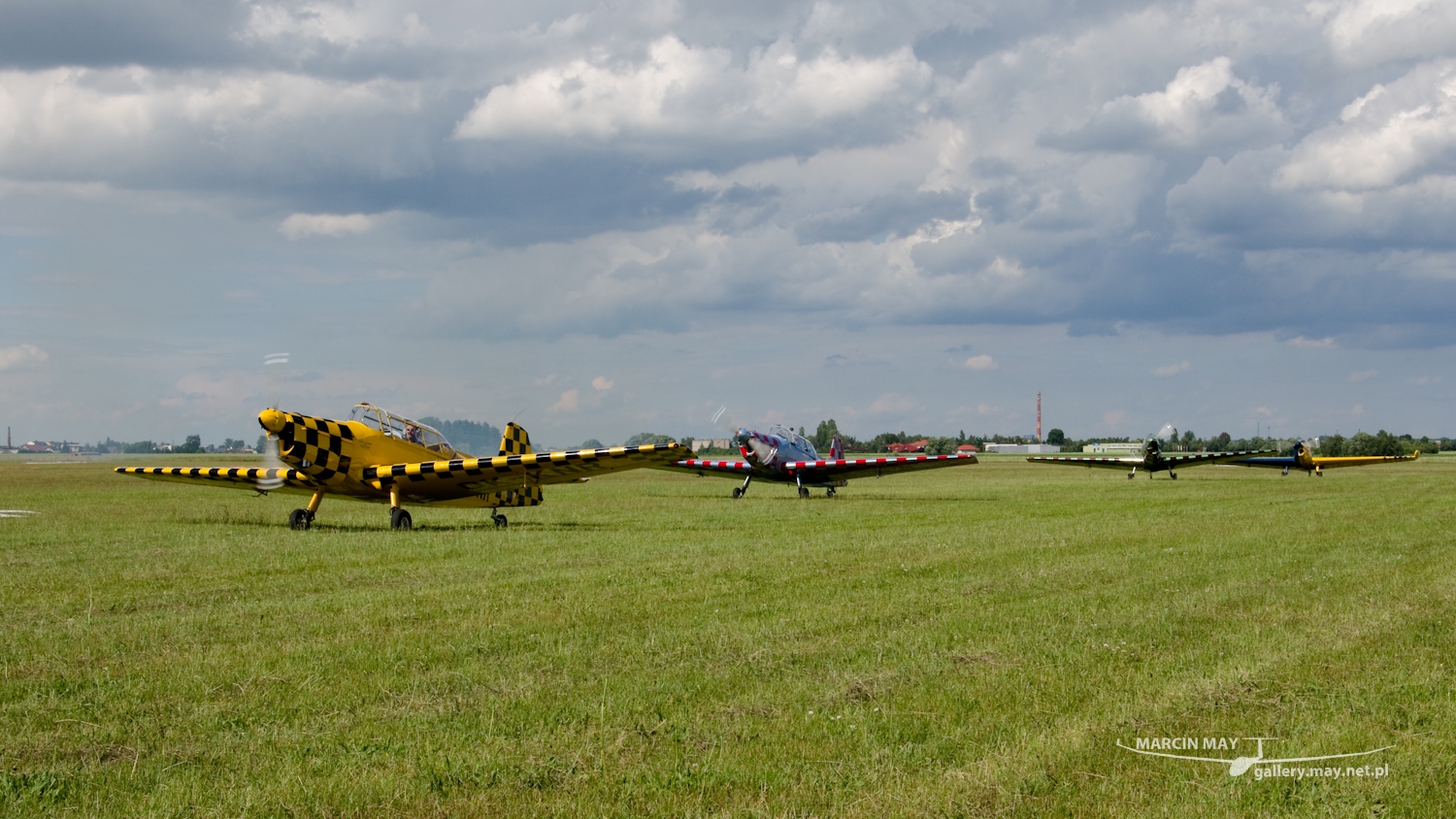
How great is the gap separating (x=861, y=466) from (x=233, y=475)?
2002 cm

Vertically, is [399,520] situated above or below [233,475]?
below

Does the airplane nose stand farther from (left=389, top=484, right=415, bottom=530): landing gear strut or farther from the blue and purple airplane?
the blue and purple airplane

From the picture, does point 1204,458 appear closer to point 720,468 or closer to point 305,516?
point 720,468

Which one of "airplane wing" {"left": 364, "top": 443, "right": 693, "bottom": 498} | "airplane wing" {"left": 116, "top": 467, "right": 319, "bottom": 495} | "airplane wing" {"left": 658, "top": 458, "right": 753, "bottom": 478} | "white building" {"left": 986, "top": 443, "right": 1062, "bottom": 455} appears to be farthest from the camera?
"white building" {"left": 986, "top": 443, "right": 1062, "bottom": 455}

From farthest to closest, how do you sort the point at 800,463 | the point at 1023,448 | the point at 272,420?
the point at 1023,448, the point at 800,463, the point at 272,420

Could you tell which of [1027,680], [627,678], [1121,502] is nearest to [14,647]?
[627,678]

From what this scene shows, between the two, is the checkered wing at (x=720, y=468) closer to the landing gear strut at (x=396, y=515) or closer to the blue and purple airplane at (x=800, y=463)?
the blue and purple airplane at (x=800, y=463)

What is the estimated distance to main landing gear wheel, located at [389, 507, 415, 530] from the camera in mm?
18672

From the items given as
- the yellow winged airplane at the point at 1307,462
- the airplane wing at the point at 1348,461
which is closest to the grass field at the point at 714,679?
the yellow winged airplane at the point at 1307,462

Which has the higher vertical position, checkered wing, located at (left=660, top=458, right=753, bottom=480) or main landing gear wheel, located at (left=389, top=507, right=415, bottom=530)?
checkered wing, located at (left=660, top=458, right=753, bottom=480)

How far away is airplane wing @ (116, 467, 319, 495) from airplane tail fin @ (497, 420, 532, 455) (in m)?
4.91

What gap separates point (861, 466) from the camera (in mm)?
34438

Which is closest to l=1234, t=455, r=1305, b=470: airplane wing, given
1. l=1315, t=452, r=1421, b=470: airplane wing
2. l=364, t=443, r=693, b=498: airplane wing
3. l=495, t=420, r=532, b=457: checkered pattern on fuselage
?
l=1315, t=452, r=1421, b=470: airplane wing

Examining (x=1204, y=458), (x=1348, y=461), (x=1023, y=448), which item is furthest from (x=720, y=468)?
(x=1023, y=448)
